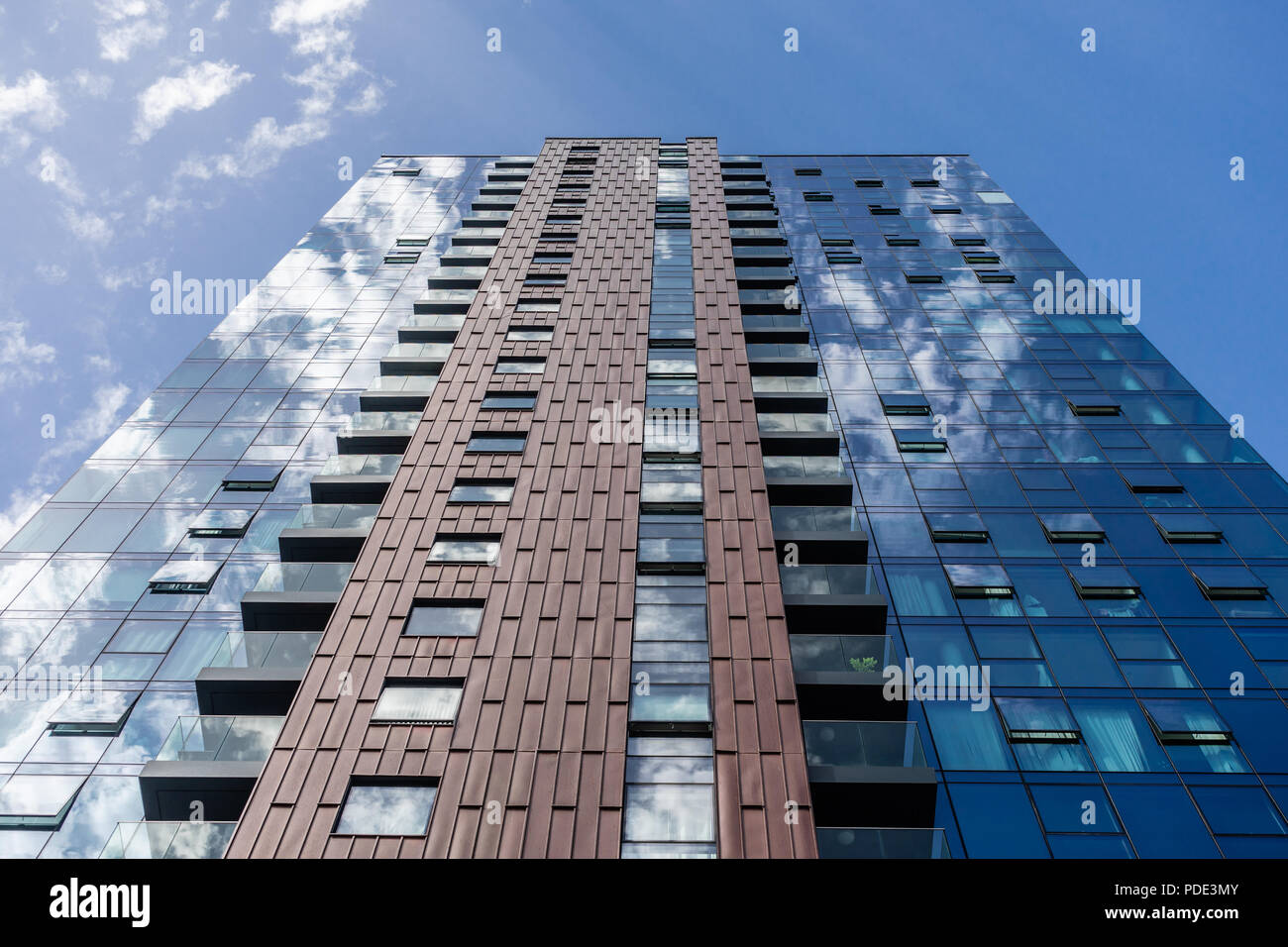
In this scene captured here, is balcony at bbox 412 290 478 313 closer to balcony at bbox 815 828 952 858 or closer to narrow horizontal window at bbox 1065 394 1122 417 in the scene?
narrow horizontal window at bbox 1065 394 1122 417

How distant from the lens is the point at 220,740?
1792 cm

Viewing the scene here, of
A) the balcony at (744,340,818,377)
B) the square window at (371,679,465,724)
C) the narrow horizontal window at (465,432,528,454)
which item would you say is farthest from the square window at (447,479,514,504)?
the balcony at (744,340,818,377)

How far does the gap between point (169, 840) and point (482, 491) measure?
1112 centimetres

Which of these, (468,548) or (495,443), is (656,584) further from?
(495,443)

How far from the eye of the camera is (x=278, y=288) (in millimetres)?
38125

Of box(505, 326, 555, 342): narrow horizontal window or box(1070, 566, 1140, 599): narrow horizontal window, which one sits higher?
box(505, 326, 555, 342): narrow horizontal window

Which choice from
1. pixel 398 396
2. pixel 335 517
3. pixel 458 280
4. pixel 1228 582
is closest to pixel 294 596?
pixel 335 517

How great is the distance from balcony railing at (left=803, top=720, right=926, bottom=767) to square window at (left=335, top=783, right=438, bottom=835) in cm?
712

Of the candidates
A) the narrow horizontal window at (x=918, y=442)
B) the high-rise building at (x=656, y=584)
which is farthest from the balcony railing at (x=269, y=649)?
the narrow horizontal window at (x=918, y=442)

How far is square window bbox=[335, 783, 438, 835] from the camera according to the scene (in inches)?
628

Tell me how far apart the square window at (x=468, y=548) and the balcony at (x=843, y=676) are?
24.3 ft
